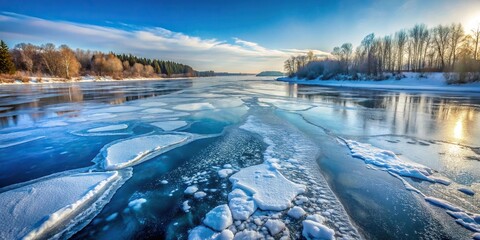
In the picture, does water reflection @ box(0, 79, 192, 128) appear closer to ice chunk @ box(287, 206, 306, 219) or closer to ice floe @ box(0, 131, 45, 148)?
ice floe @ box(0, 131, 45, 148)

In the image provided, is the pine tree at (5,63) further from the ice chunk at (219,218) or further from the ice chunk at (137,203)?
the ice chunk at (219,218)

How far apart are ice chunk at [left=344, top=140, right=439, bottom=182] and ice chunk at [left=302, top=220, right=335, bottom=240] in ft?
8.22

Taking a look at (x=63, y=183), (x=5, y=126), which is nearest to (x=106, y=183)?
(x=63, y=183)

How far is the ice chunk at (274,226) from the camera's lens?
2418 millimetres

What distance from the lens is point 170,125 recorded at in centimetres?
759

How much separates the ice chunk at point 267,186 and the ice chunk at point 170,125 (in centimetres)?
405

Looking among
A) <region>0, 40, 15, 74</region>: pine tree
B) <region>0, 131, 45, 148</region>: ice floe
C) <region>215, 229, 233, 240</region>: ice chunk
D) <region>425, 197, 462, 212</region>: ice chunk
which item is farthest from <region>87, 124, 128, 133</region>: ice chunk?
<region>0, 40, 15, 74</region>: pine tree

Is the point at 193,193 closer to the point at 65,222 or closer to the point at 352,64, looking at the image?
the point at 65,222

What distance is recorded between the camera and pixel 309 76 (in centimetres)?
5991

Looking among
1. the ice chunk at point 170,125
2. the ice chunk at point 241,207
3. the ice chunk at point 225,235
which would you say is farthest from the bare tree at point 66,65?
the ice chunk at point 225,235

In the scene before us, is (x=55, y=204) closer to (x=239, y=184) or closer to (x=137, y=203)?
(x=137, y=203)

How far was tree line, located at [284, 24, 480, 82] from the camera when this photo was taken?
35188mm

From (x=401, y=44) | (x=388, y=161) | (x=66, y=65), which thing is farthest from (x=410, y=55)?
(x=66, y=65)

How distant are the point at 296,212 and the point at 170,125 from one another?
596cm
